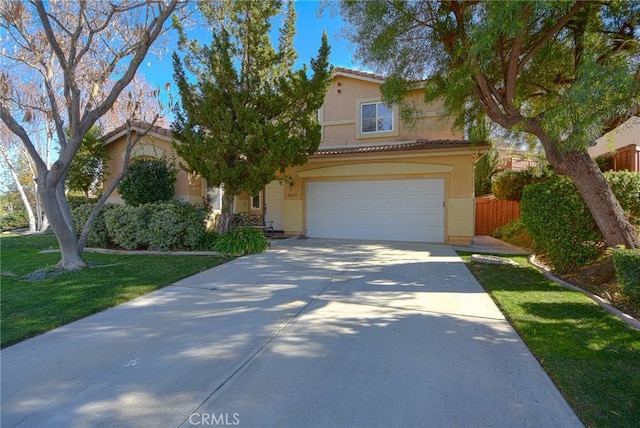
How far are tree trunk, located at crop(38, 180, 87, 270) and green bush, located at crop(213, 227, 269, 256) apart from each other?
3154 millimetres

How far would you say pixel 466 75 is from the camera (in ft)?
20.5

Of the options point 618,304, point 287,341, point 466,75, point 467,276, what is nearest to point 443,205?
point 467,276

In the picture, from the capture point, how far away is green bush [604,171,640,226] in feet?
21.1

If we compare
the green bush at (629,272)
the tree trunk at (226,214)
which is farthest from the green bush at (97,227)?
the green bush at (629,272)

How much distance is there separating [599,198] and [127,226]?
1131 centimetres

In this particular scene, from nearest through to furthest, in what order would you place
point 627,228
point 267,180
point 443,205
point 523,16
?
1. point 523,16
2. point 627,228
3. point 267,180
4. point 443,205

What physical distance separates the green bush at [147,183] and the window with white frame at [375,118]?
7977 millimetres

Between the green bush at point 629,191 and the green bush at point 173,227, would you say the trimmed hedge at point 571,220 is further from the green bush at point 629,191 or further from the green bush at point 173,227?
the green bush at point 173,227

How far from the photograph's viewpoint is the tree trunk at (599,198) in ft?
19.0

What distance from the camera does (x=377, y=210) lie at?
41.1 feet

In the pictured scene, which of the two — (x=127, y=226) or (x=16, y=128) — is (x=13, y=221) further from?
(x=16, y=128)

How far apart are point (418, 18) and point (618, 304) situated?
6.47m

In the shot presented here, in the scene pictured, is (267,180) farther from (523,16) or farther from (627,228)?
(627,228)

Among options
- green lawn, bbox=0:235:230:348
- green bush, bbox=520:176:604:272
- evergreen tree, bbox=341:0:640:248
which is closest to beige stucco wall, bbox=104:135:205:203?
green lawn, bbox=0:235:230:348
